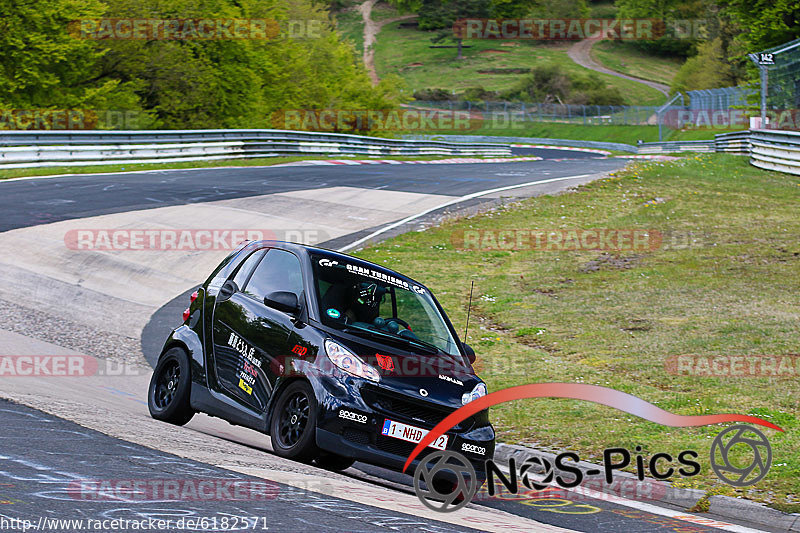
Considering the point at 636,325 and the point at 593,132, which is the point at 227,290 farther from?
the point at 593,132

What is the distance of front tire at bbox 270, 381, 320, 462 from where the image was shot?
6.45 meters

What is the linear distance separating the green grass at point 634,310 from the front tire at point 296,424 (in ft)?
8.53

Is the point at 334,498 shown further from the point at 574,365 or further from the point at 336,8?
the point at 336,8

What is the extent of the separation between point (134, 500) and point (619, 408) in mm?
5824

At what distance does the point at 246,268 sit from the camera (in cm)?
796

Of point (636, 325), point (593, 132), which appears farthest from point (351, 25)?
point (636, 325)

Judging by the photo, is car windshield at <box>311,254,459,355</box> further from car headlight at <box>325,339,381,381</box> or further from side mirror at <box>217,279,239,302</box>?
side mirror at <box>217,279,239,302</box>

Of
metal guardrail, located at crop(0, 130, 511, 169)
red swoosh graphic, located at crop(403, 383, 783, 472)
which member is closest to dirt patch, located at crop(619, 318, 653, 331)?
red swoosh graphic, located at crop(403, 383, 783, 472)

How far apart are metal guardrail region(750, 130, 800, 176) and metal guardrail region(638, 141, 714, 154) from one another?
2324 centimetres

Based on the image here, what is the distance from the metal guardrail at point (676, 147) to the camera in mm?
56928

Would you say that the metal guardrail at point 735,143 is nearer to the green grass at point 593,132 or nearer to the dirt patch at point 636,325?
the green grass at point 593,132

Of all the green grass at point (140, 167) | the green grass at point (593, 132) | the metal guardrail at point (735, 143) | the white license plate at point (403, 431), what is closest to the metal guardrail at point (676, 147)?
the green grass at point (593, 132)

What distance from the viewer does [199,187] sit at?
23.6 metres

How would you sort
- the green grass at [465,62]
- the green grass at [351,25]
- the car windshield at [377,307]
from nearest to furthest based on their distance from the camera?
the car windshield at [377,307] < the green grass at [465,62] < the green grass at [351,25]
